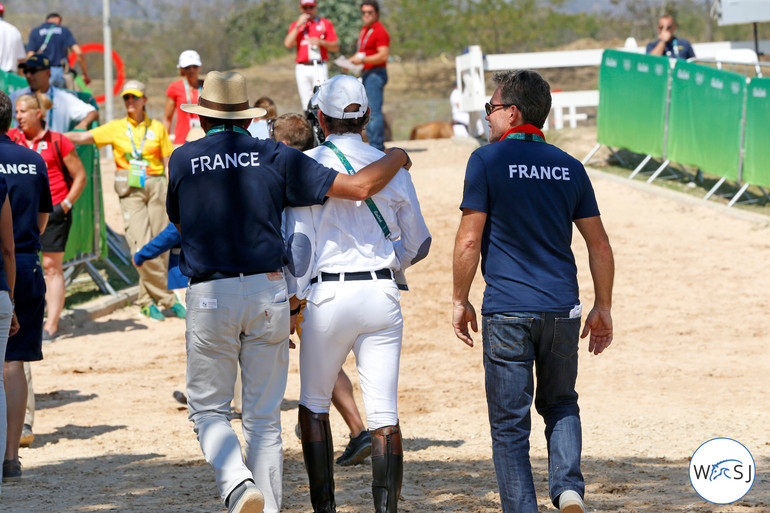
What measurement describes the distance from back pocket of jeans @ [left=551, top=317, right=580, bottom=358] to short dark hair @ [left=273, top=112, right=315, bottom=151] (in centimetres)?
196

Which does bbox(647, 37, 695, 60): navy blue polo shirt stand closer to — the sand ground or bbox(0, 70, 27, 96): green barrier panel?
the sand ground

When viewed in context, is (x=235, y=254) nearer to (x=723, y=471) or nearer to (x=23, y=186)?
(x=23, y=186)

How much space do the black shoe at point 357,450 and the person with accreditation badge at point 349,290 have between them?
46.9 inches

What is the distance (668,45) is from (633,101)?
1302mm

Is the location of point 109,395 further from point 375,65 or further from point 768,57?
point 768,57

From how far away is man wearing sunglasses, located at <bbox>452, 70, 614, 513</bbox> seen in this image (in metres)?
4.14

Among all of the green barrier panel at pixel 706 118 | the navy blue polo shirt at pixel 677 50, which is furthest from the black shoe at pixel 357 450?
the navy blue polo shirt at pixel 677 50

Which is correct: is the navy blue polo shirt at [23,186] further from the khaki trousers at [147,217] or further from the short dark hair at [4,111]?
the khaki trousers at [147,217]

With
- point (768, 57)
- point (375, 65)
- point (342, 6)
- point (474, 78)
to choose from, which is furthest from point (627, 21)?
point (375, 65)

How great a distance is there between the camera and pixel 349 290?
439cm

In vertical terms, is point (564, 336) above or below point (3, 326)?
above

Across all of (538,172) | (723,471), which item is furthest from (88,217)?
(723,471)

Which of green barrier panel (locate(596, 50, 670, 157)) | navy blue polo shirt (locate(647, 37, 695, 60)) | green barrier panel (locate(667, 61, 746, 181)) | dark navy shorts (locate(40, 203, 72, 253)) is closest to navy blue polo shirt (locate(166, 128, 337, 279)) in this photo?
dark navy shorts (locate(40, 203, 72, 253))

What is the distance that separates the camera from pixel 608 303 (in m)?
4.35
